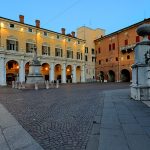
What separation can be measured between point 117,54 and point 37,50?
820 inches

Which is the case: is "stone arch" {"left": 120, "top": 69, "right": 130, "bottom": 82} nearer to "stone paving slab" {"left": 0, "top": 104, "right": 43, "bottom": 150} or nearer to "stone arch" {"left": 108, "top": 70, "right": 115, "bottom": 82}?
"stone arch" {"left": 108, "top": 70, "right": 115, "bottom": 82}

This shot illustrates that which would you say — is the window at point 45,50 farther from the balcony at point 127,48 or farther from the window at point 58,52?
the balcony at point 127,48

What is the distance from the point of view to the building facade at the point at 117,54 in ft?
135

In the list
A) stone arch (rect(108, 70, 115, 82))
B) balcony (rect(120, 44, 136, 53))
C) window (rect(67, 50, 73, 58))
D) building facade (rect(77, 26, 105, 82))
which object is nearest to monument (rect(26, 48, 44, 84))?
window (rect(67, 50, 73, 58))

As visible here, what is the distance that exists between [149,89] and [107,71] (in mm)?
39539

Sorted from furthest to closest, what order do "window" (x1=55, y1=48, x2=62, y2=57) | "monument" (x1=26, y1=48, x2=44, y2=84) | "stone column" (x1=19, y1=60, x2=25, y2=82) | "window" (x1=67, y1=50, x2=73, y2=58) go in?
"window" (x1=67, y1=50, x2=73, y2=58)
"window" (x1=55, y1=48, x2=62, y2=57)
"stone column" (x1=19, y1=60, x2=25, y2=82)
"monument" (x1=26, y1=48, x2=44, y2=84)

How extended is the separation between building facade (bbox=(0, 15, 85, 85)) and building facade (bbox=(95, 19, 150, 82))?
5683mm

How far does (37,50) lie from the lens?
1534 inches

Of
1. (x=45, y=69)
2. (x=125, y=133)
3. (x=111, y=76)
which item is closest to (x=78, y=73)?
(x=111, y=76)

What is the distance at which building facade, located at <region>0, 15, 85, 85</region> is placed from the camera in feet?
110

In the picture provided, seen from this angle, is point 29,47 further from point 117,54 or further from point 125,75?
Answer: point 125,75

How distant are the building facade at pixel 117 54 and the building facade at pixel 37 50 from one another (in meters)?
5.68

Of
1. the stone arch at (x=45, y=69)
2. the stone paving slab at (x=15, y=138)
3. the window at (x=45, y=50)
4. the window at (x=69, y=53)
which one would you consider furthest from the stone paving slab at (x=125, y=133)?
the window at (x=69, y=53)

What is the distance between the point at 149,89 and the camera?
358 inches
